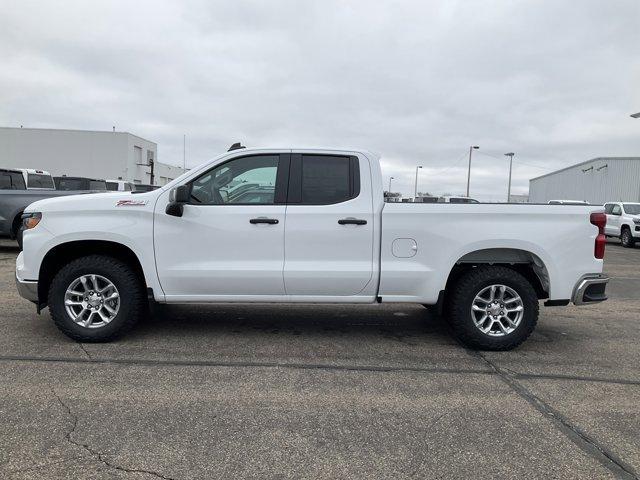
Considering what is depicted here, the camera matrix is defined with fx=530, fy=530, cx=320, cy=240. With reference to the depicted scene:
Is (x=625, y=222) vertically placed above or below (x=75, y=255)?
above

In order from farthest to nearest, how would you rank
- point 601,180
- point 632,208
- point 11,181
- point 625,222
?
point 601,180
point 632,208
point 625,222
point 11,181

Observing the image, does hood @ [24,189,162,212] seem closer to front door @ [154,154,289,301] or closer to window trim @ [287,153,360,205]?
front door @ [154,154,289,301]

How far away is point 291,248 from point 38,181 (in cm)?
1403

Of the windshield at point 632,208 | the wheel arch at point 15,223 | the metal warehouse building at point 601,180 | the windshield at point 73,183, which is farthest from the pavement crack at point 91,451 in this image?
the metal warehouse building at point 601,180

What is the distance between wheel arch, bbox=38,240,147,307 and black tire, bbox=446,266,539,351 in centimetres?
316

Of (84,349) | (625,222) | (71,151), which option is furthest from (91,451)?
(71,151)

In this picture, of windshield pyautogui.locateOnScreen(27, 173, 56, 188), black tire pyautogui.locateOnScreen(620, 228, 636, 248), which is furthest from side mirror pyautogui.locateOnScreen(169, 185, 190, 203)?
black tire pyautogui.locateOnScreen(620, 228, 636, 248)

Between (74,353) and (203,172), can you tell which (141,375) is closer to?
(74,353)

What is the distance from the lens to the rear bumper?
524 cm

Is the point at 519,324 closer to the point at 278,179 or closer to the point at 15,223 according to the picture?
the point at 278,179

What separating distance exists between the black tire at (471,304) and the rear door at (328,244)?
0.94m

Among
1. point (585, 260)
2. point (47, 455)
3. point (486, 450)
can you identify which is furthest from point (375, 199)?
point (47, 455)

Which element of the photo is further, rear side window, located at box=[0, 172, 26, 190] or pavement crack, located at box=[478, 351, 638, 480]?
rear side window, located at box=[0, 172, 26, 190]

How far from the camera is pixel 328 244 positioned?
17.0 ft
